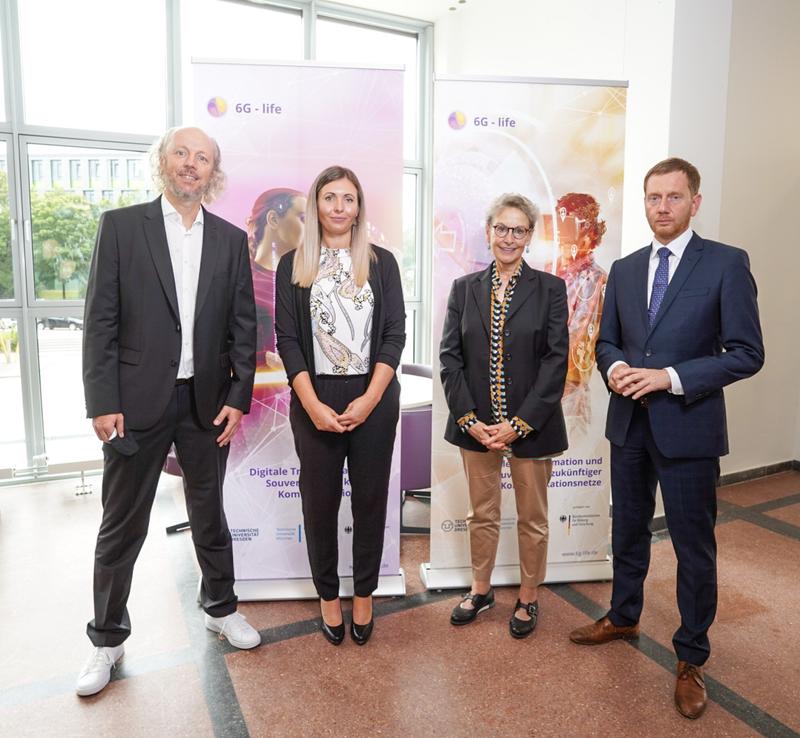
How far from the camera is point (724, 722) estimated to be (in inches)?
82.0

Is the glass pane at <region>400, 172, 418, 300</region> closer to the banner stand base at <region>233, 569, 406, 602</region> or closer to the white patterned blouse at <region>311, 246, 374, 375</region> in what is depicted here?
the banner stand base at <region>233, 569, 406, 602</region>

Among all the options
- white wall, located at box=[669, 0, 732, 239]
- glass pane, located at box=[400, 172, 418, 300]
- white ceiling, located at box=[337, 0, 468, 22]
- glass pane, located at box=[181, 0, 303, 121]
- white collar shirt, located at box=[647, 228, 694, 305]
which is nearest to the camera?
white collar shirt, located at box=[647, 228, 694, 305]

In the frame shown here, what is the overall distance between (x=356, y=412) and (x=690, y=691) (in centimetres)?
148

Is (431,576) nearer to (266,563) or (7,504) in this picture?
(266,563)

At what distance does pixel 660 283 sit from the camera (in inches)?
86.7

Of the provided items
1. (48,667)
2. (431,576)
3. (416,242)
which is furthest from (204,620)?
(416,242)

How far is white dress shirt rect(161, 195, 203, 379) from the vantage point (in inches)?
86.8

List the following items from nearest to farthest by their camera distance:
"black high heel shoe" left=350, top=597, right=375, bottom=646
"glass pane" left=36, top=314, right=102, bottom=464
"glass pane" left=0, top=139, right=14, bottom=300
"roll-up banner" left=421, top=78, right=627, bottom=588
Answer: "black high heel shoe" left=350, top=597, right=375, bottom=646, "roll-up banner" left=421, top=78, right=627, bottom=588, "glass pane" left=0, top=139, right=14, bottom=300, "glass pane" left=36, top=314, right=102, bottom=464

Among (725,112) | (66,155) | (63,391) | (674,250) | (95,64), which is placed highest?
(95,64)

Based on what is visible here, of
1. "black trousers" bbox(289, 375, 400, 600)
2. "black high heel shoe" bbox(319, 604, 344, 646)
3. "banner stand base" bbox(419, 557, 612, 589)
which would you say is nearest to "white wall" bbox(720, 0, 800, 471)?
"banner stand base" bbox(419, 557, 612, 589)

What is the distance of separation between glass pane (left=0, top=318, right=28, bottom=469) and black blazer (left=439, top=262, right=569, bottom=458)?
3.67 meters

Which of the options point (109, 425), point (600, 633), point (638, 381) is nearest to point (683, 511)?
point (638, 381)

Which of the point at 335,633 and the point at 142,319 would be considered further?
the point at 335,633

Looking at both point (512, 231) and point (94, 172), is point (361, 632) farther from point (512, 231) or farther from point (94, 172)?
point (94, 172)
